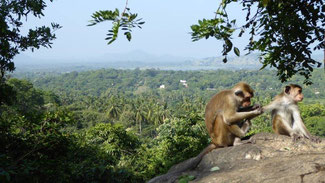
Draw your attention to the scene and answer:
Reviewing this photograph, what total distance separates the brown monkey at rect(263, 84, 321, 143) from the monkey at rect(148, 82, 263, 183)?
14.1 inches

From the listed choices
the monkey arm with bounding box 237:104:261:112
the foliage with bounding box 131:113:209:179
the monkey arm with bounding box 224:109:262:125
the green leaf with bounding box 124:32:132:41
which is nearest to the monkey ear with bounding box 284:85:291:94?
the monkey arm with bounding box 237:104:261:112

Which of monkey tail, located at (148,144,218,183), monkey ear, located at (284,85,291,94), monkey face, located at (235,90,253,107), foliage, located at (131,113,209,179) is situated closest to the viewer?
monkey tail, located at (148,144,218,183)

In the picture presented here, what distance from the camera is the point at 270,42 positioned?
4.13 meters

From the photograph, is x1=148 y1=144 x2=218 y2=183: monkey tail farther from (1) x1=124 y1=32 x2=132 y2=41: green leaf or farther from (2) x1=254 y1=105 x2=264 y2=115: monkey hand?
(1) x1=124 y1=32 x2=132 y2=41: green leaf

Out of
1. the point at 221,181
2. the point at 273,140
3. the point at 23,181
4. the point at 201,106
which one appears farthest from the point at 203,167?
the point at 201,106

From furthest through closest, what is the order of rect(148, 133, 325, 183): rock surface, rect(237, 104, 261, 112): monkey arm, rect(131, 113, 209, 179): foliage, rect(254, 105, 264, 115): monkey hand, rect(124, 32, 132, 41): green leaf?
rect(131, 113, 209, 179): foliage, rect(237, 104, 261, 112): monkey arm, rect(254, 105, 264, 115): monkey hand, rect(148, 133, 325, 183): rock surface, rect(124, 32, 132, 41): green leaf

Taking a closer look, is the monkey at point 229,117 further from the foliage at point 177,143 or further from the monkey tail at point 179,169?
the foliage at point 177,143

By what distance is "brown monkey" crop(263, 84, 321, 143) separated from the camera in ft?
16.8

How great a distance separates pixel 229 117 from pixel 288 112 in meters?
1.03

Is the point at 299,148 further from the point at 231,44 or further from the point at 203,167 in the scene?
the point at 231,44

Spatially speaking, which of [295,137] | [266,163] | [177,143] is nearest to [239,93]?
[295,137]

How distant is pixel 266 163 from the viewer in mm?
3986

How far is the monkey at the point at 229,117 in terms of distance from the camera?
4.94 metres

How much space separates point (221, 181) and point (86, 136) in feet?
67.2
